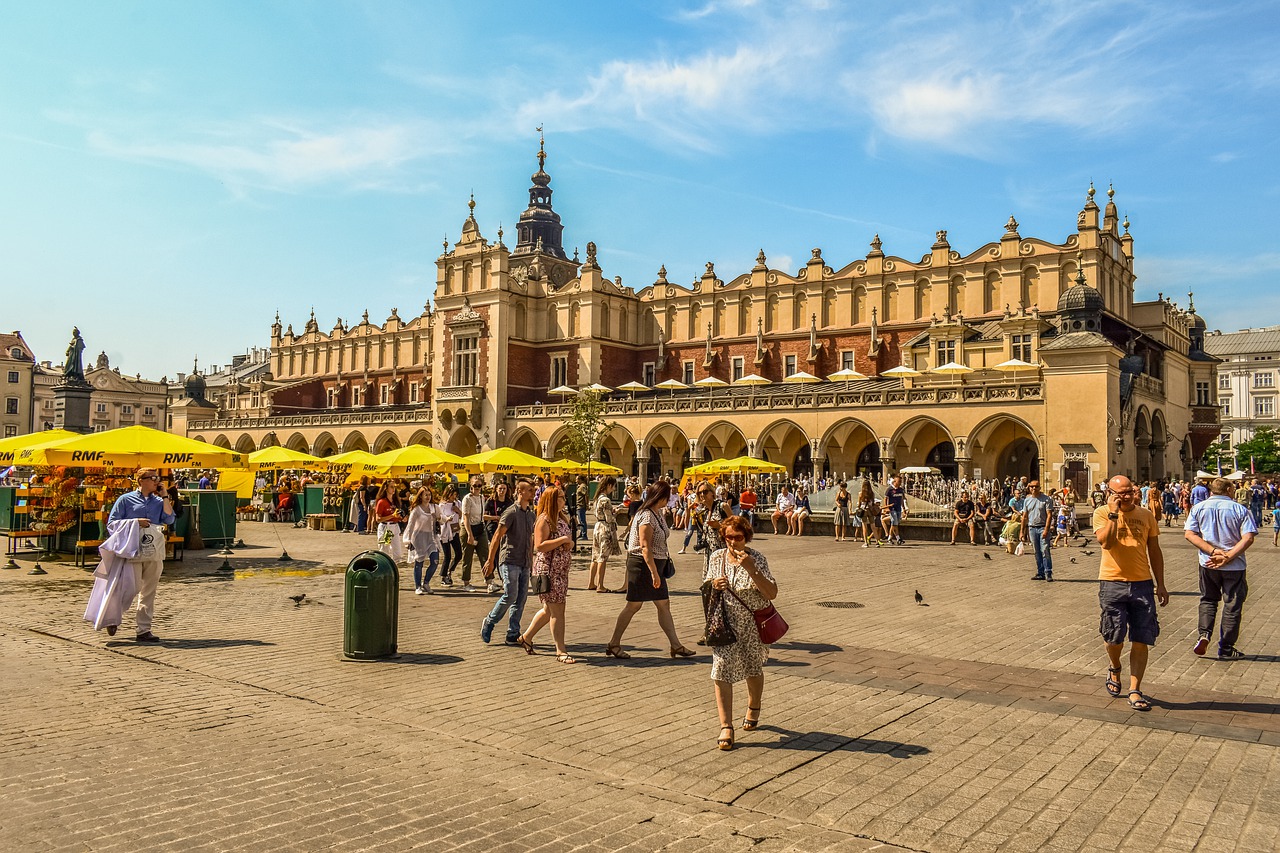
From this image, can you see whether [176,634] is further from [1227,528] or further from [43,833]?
[1227,528]

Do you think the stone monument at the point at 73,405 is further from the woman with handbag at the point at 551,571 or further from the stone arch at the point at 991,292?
the stone arch at the point at 991,292

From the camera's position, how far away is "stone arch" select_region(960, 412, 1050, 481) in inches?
1404

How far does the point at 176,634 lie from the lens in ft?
32.1

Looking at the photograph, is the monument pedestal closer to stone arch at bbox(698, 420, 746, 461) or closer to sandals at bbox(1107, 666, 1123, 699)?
stone arch at bbox(698, 420, 746, 461)

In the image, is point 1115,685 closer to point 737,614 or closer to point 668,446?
point 737,614

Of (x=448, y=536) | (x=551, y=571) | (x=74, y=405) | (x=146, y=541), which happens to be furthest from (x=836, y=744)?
(x=74, y=405)

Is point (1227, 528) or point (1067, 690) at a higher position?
point (1227, 528)

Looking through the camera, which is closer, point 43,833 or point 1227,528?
point 43,833

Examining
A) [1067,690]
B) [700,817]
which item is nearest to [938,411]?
[1067,690]

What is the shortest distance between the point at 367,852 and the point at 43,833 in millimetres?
1584

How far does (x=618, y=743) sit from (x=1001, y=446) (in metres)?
35.0

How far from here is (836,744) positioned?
6.04m

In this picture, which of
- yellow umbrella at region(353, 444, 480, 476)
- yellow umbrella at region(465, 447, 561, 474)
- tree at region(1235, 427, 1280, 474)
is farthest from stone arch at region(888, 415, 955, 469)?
tree at region(1235, 427, 1280, 474)

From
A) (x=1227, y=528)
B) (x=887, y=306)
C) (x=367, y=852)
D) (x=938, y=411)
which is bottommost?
(x=367, y=852)
